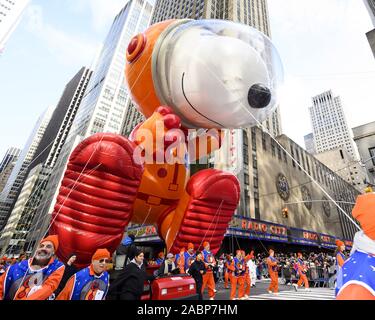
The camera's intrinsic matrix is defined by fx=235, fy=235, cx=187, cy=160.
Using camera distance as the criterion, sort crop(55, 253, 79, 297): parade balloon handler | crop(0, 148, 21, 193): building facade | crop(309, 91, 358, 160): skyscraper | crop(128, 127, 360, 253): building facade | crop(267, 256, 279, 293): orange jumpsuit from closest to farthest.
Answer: crop(55, 253, 79, 297): parade balloon handler, crop(267, 256, 279, 293): orange jumpsuit, crop(128, 127, 360, 253): building facade, crop(309, 91, 358, 160): skyscraper, crop(0, 148, 21, 193): building facade

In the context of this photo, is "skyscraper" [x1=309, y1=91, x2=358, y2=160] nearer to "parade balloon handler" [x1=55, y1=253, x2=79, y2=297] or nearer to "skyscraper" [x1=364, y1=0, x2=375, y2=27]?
"skyscraper" [x1=364, y1=0, x2=375, y2=27]

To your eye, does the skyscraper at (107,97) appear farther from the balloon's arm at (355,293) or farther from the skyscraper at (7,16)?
the balloon's arm at (355,293)

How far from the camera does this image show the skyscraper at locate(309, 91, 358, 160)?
371ft

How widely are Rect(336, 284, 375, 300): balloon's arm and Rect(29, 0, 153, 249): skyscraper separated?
70.8m

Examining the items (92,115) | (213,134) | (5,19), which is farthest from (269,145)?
(5,19)

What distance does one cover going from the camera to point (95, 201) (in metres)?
4.28

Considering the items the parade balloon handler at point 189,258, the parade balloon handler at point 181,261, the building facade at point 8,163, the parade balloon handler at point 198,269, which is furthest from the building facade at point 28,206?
the parade balloon handler at point 198,269

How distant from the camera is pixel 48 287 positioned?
8.70ft

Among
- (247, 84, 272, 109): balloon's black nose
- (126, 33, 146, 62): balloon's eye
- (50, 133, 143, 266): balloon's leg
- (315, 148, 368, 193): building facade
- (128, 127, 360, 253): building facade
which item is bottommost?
(50, 133, 143, 266): balloon's leg

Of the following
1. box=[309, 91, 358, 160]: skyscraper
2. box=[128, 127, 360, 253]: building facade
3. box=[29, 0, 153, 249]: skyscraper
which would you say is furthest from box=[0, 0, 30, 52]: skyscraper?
box=[309, 91, 358, 160]: skyscraper

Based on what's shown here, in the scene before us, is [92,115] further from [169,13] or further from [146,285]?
[146,285]

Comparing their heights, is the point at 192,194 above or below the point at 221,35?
below

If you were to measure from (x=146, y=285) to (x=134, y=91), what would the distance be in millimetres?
4227
